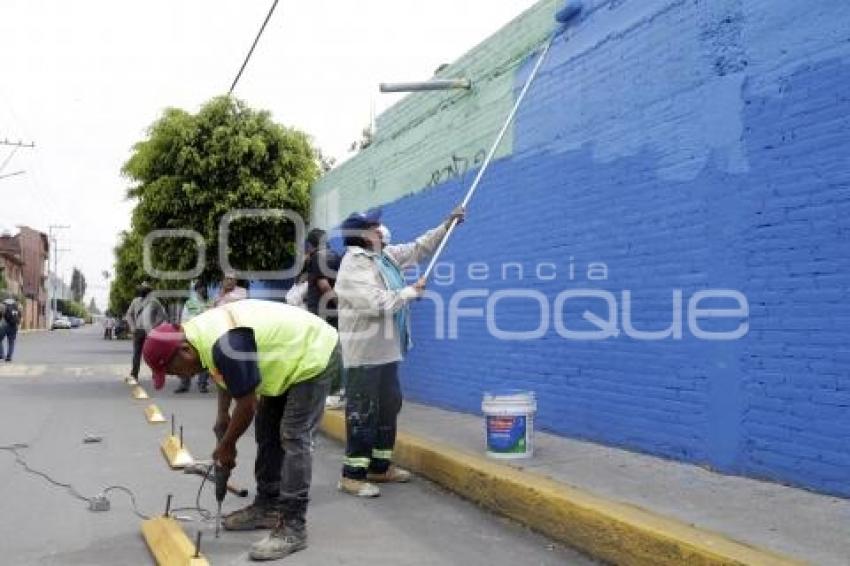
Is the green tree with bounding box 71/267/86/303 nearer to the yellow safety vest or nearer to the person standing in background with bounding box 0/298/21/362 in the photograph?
the person standing in background with bounding box 0/298/21/362

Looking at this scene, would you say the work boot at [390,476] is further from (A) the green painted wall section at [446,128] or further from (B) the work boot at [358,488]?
(A) the green painted wall section at [446,128]

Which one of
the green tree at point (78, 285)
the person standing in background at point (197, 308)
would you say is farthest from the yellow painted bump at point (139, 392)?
the green tree at point (78, 285)

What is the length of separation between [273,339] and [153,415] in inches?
244

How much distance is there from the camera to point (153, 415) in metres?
10.1

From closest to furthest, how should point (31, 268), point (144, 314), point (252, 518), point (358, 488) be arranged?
point (252, 518) < point (358, 488) < point (144, 314) < point (31, 268)

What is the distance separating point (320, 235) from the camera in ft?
28.0

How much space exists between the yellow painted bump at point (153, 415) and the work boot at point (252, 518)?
5.00 metres

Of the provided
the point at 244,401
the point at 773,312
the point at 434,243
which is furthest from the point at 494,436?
the point at 244,401

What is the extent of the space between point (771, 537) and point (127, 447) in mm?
5915

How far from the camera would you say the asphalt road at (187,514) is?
4.62 metres

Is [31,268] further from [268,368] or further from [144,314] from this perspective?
[268,368]

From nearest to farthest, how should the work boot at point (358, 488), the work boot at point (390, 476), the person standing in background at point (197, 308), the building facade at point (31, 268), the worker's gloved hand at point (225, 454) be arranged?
1. the worker's gloved hand at point (225, 454)
2. the work boot at point (358, 488)
3. the work boot at point (390, 476)
4. the person standing in background at point (197, 308)
5. the building facade at point (31, 268)

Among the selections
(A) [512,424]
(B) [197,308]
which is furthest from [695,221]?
(B) [197,308]

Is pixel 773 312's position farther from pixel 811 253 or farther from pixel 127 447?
pixel 127 447
